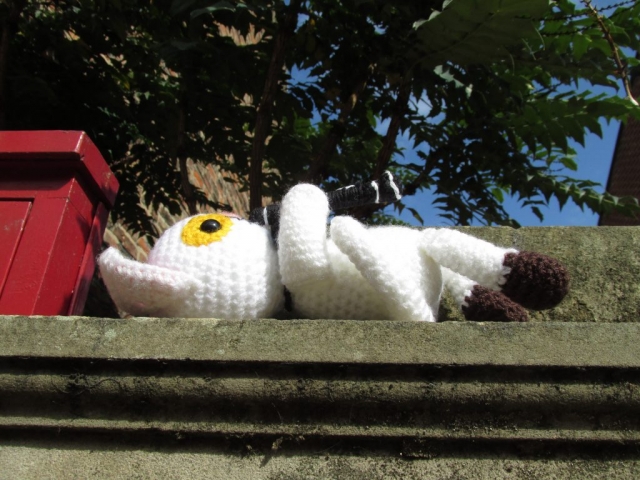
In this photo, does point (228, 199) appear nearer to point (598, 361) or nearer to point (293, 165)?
point (293, 165)

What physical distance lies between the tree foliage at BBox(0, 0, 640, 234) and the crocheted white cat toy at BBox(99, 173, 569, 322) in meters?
0.95

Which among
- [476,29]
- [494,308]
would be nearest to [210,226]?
[494,308]

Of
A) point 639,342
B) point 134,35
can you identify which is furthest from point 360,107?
point 639,342

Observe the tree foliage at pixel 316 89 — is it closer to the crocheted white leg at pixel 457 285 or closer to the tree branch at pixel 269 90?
the tree branch at pixel 269 90

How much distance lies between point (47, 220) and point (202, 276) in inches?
17.7

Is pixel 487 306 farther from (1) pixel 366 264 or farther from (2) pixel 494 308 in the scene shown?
(1) pixel 366 264

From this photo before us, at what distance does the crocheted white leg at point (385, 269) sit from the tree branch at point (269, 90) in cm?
122

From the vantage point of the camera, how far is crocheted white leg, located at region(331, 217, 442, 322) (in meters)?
1.16

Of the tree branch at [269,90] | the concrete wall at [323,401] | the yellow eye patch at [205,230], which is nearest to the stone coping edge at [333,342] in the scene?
the concrete wall at [323,401]

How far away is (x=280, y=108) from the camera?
101 inches

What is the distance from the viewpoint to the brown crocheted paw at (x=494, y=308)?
1200mm

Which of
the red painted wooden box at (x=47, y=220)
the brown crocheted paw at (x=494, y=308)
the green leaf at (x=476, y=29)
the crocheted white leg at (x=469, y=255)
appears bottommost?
the red painted wooden box at (x=47, y=220)

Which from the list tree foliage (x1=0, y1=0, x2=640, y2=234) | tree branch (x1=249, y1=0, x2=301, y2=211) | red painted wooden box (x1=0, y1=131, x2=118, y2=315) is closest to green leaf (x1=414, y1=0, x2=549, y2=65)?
tree foliage (x1=0, y1=0, x2=640, y2=234)

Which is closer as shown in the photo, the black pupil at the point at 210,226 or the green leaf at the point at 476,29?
the black pupil at the point at 210,226
